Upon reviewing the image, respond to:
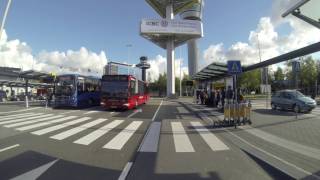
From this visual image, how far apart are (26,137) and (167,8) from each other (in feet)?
199

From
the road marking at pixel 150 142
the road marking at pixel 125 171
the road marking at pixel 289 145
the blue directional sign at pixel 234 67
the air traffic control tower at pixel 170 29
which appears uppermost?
the air traffic control tower at pixel 170 29

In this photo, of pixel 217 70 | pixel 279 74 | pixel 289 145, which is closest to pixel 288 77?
pixel 279 74

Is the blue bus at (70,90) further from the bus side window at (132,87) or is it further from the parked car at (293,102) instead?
the parked car at (293,102)

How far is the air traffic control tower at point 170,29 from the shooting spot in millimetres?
Result: 63188

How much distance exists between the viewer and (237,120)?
45.0ft

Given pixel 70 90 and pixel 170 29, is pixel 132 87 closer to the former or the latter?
pixel 70 90

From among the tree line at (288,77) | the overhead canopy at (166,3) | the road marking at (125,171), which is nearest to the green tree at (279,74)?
the tree line at (288,77)

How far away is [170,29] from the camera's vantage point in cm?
6306

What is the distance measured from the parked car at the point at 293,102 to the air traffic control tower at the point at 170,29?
39647mm

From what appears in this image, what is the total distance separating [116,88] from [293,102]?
46.7 feet

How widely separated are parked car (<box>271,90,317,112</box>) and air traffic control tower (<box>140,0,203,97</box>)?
1561 inches

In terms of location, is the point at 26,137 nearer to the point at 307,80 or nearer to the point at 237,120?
the point at 237,120

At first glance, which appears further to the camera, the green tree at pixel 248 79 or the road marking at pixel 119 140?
the green tree at pixel 248 79

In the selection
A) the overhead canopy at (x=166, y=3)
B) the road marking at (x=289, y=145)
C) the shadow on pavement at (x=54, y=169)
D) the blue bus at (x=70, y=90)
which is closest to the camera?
the shadow on pavement at (x=54, y=169)
